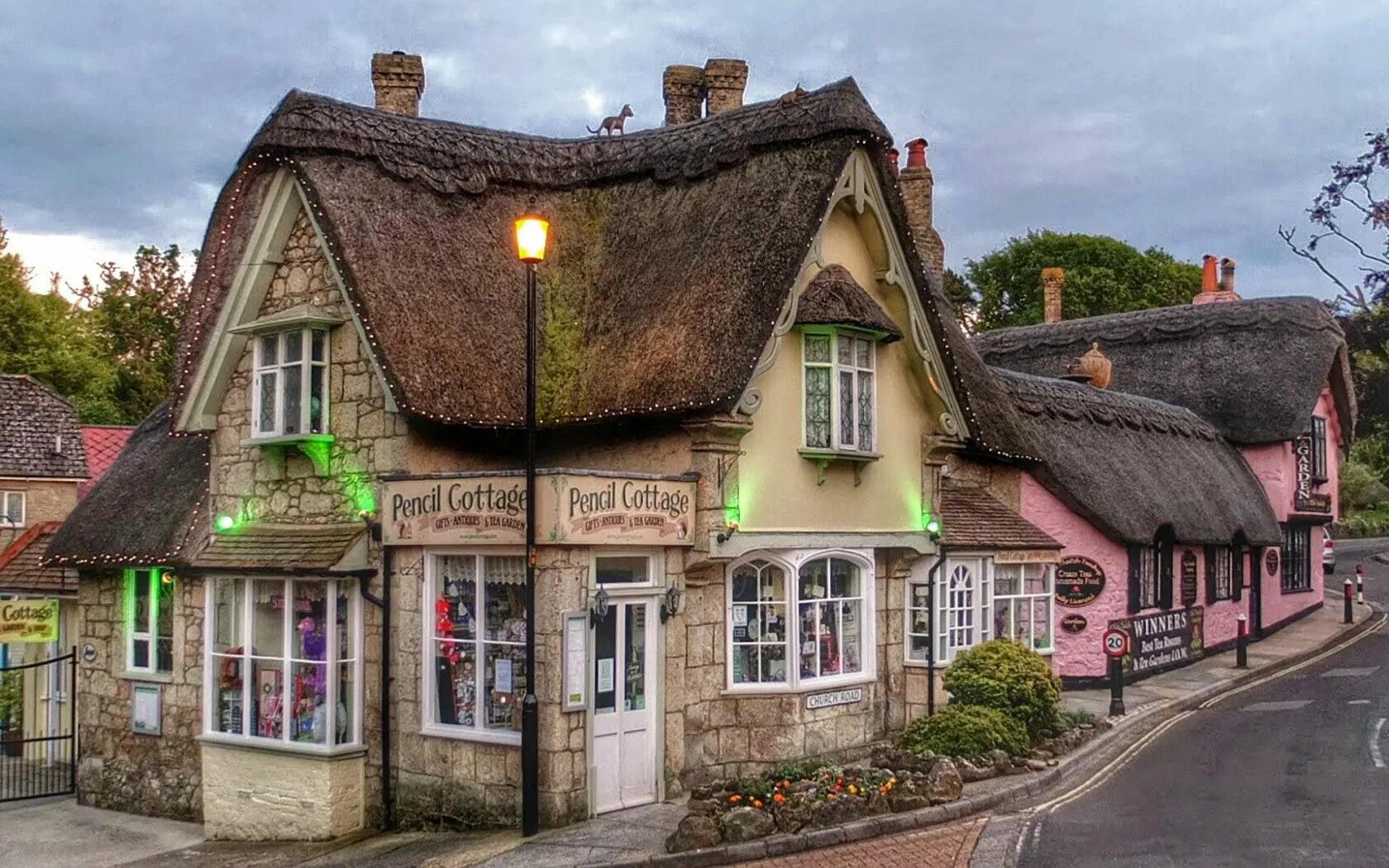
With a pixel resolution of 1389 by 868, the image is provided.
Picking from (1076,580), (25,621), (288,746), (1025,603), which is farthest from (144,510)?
(1076,580)

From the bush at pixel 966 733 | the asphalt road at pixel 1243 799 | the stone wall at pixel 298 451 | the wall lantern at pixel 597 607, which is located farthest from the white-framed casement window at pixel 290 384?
the asphalt road at pixel 1243 799

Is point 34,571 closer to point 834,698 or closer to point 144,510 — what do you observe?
point 144,510

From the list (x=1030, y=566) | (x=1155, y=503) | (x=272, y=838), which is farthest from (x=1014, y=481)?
(x=272, y=838)

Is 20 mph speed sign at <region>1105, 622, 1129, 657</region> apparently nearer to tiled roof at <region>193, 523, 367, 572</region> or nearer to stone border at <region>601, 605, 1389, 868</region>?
stone border at <region>601, 605, 1389, 868</region>

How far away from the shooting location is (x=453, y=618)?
15.8 metres

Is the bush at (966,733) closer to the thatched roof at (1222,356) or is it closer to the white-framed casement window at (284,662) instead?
the white-framed casement window at (284,662)

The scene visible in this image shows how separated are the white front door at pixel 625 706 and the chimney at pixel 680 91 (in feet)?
35.4

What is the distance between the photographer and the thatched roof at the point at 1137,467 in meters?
25.5

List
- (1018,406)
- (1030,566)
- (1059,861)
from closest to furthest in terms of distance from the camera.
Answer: (1059,861)
(1030,566)
(1018,406)

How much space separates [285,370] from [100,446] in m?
20.5

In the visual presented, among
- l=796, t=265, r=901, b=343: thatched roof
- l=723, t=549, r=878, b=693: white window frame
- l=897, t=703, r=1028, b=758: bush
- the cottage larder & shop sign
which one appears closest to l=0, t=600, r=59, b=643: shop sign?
the cottage larder & shop sign

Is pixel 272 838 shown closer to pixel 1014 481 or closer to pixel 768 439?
pixel 768 439

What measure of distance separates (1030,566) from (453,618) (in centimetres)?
1185

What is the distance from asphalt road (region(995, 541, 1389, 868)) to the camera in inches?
489
